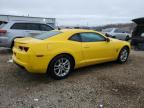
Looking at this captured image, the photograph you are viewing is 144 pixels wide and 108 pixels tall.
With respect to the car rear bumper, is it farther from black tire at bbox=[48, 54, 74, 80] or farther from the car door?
the car door

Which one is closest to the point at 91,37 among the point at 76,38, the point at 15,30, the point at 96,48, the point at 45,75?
the point at 96,48

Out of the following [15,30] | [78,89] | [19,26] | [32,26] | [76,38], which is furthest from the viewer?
[32,26]

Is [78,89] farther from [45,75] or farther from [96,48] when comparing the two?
[96,48]

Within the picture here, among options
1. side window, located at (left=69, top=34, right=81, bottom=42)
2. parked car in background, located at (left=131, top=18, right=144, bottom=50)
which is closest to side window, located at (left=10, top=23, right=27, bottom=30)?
side window, located at (left=69, top=34, right=81, bottom=42)

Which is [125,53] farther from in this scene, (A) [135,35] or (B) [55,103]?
(B) [55,103]

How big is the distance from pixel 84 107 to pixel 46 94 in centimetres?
108

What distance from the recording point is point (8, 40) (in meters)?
10.8

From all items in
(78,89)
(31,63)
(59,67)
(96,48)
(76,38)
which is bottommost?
(78,89)

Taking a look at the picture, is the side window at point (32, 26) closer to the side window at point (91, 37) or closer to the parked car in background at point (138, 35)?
the parked car in background at point (138, 35)

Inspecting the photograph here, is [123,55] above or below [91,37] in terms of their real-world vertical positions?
below

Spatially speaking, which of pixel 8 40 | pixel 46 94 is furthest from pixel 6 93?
pixel 8 40

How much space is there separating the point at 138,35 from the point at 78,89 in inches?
282

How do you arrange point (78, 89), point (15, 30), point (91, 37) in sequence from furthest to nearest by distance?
point (15, 30)
point (91, 37)
point (78, 89)

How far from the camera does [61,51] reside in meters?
6.39
